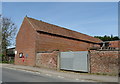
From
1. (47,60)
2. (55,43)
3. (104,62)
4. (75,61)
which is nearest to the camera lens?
(104,62)

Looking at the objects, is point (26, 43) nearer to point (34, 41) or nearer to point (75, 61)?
point (34, 41)

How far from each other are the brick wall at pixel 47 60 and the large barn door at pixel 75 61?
1345mm

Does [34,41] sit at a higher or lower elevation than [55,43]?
higher

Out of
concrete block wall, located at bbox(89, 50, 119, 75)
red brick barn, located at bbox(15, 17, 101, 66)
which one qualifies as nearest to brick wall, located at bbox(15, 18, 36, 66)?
red brick barn, located at bbox(15, 17, 101, 66)

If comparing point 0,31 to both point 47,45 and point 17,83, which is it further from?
point 17,83

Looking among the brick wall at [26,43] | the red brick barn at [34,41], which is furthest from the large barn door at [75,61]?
the brick wall at [26,43]

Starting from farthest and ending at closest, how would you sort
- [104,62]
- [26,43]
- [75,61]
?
[26,43] → [75,61] → [104,62]

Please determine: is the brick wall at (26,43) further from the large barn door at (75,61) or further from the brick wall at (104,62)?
the brick wall at (104,62)

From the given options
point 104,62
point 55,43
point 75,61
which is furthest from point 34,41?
point 104,62

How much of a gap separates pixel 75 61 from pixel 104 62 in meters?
3.42

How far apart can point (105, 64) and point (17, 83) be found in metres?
8.55

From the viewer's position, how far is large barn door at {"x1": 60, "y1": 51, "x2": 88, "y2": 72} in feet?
48.6

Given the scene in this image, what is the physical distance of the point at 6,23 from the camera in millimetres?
35688

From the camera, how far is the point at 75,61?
15.8m
